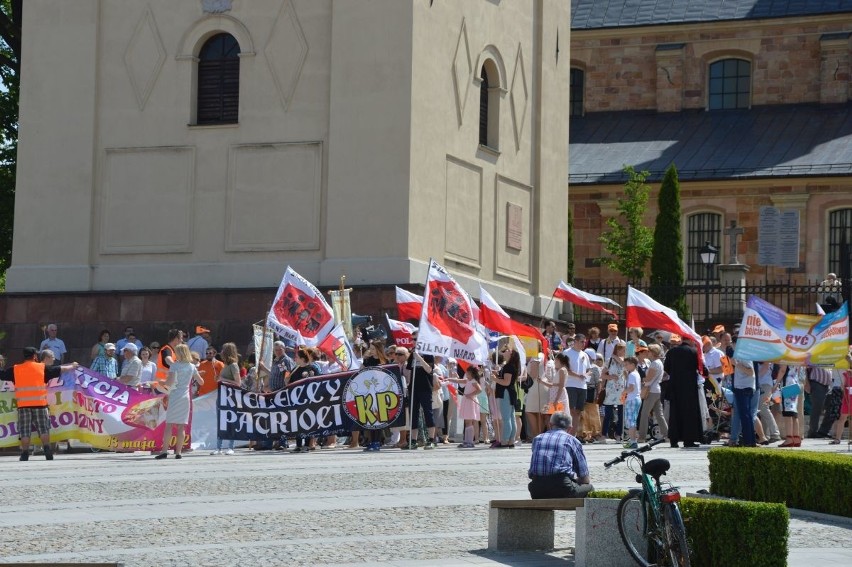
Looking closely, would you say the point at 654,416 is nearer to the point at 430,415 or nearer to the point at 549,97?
the point at 430,415

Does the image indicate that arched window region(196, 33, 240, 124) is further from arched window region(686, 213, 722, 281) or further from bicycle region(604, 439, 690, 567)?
arched window region(686, 213, 722, 281)

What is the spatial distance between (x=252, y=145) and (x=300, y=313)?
7968mm

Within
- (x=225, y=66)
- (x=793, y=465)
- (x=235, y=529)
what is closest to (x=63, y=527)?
(x=235, y=529)

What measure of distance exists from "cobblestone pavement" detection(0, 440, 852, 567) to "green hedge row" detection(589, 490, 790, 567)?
1.26 metres

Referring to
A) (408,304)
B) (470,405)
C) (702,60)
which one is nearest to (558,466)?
(470,405)

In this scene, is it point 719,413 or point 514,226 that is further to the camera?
point 514,226

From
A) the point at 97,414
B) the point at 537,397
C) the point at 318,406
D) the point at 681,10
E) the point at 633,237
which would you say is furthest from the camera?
the point at 681,10

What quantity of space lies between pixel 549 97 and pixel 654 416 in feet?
43.1

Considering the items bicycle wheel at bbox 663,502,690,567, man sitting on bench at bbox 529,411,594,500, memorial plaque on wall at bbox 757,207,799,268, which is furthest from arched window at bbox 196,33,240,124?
memorial plaque on wall at bbox 757,207,799,268

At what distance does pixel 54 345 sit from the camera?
3341 centimetres

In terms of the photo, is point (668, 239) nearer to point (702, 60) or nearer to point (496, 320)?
point (702, 60)

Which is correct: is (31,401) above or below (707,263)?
below

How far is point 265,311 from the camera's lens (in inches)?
1331

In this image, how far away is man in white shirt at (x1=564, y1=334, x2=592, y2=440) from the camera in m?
28.5
